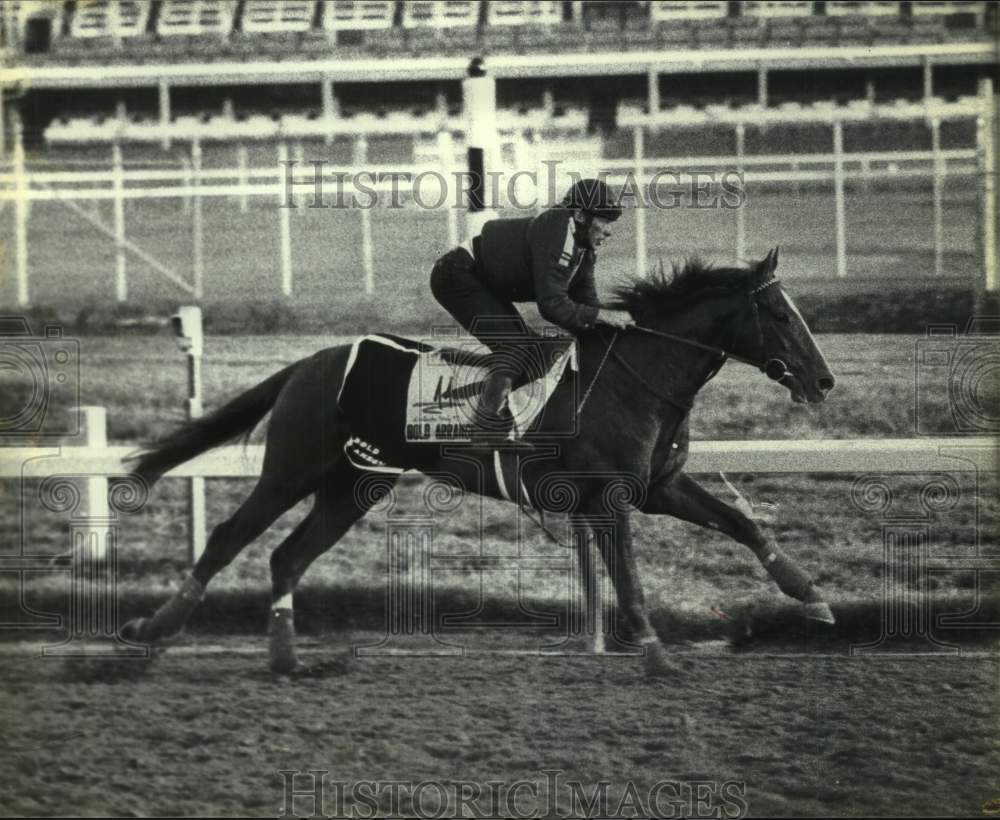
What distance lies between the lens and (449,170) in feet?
14.8

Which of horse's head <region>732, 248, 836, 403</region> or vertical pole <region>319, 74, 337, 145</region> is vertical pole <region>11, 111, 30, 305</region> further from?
horse's head <region>732, 248, 836, 403</region>

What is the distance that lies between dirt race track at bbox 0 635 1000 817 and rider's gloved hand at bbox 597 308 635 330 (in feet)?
3.89

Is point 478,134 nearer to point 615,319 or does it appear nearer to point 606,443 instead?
point 615,319

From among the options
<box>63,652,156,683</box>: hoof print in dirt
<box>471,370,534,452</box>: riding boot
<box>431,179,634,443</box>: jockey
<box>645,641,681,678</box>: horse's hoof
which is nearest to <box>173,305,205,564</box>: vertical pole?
<box>63,652,156,683</box>: hoof print in dirt

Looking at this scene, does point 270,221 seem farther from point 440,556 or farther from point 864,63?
point 864,63

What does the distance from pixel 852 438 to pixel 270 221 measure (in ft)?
7.45

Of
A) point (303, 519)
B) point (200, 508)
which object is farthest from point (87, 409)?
point (303, 519)

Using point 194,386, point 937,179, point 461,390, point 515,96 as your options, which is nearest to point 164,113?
point 194,386

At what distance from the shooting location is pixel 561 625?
4418 mm

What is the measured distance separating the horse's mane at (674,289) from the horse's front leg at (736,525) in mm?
608

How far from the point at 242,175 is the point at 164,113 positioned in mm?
374

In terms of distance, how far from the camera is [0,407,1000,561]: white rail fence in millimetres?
4500

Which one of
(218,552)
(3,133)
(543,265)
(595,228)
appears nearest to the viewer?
(543,265)

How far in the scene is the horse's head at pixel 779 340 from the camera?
4273 mm
